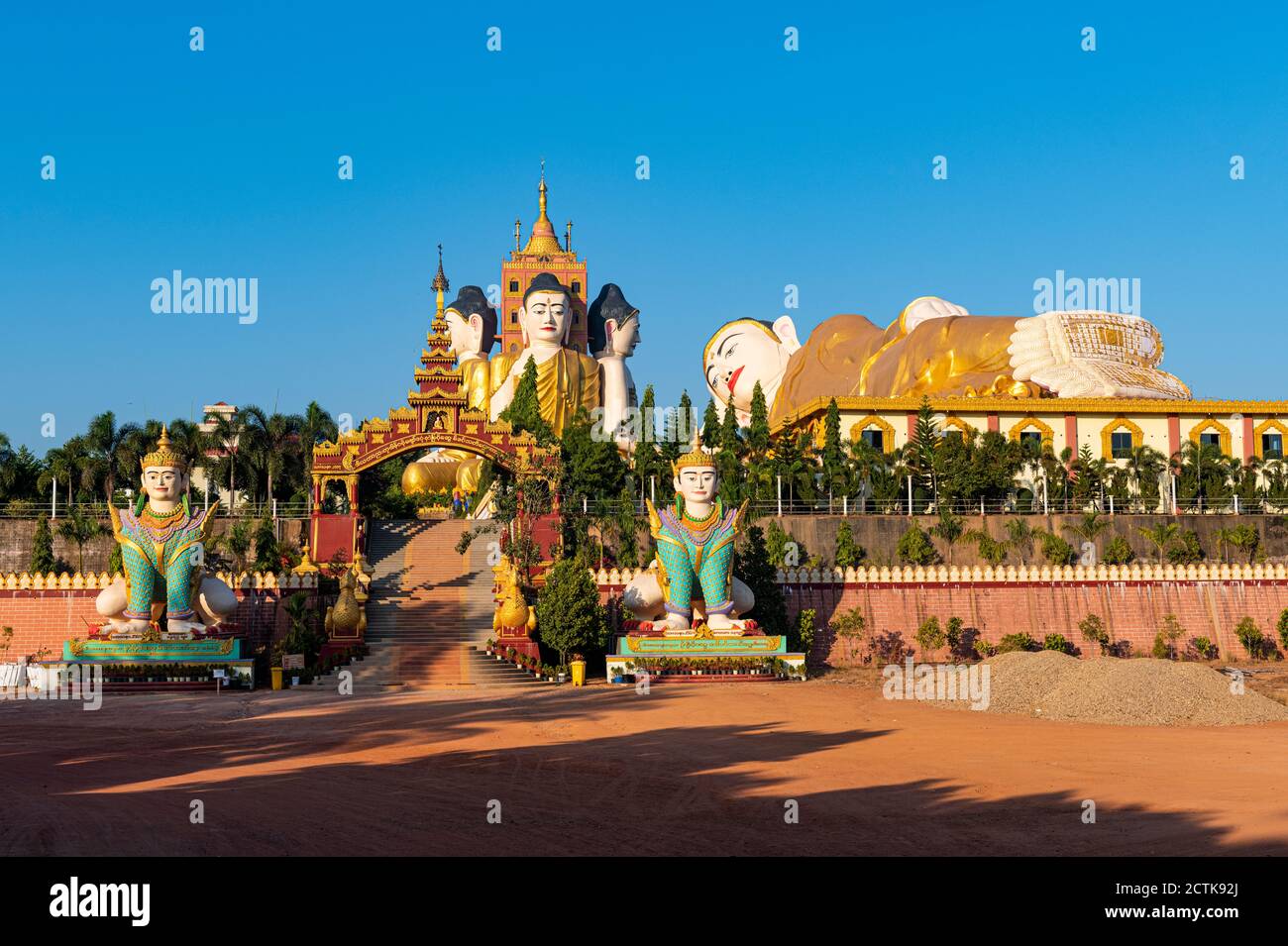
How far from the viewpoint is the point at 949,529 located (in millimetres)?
42562

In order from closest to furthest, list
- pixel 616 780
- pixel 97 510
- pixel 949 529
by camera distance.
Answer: pixel 616 780, pixel 97 510, pixel 949 529

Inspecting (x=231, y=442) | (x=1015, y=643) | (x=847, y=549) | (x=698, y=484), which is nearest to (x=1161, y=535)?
(x=1015, y=643)

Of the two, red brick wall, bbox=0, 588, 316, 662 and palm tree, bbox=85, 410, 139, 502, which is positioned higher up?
palm tree, bbox=85, 410, 139, 502

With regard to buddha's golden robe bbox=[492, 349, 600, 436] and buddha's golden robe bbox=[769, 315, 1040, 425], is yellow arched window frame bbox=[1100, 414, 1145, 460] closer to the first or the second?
buddha's golden robe bbox=[769, 315, 1040, 425]

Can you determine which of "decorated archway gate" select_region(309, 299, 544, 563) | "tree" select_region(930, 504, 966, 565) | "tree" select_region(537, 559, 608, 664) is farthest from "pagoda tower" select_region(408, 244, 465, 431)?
"tree" select_region(930, 504, 966, 565)

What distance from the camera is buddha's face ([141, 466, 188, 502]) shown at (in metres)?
31.7

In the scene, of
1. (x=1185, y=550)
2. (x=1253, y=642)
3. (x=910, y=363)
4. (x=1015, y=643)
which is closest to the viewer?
(x=1015, y=643)

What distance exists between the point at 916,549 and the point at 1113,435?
50.2 feet

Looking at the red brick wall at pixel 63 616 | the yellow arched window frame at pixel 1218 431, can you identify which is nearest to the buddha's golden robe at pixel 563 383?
the yellow arched window frame at pixel 1218 431

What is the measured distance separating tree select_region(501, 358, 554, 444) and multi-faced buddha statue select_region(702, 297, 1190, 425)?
1076 centimetres

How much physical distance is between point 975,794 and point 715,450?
3562cm

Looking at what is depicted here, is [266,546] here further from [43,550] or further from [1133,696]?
[1133,696]

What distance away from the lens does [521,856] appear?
14.0 metres
